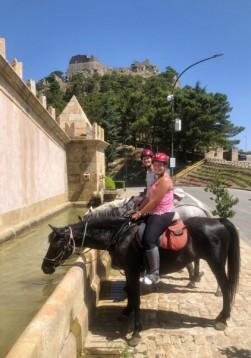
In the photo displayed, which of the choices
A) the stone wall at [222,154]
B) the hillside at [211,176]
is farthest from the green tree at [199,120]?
the hillside at [211,176]

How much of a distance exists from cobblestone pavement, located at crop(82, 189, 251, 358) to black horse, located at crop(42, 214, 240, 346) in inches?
11.3

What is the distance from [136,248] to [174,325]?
1.27 meters

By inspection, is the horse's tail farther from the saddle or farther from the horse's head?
the horse's head

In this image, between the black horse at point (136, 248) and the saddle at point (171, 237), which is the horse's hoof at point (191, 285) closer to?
the black horse at point (136, 248)

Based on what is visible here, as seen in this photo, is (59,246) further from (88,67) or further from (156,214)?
(88,67)

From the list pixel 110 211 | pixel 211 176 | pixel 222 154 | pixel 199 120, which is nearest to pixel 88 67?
pixel 222 154

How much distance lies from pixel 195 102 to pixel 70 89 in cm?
4816

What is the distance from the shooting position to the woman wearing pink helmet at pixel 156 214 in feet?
16.2

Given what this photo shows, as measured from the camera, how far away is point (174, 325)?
17.3ft

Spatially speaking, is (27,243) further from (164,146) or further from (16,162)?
(164,146)

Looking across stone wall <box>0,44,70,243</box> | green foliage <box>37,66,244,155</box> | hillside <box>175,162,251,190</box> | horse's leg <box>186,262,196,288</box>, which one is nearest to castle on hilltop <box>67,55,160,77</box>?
green foliage <box>37,66,244,155</box>

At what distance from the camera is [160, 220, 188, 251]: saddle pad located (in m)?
5.16

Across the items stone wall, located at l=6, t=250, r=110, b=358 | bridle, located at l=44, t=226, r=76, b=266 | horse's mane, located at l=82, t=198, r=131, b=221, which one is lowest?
stone wall, located at l=6, t=250, r=110, b=358

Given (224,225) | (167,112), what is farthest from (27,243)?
(167,112)
